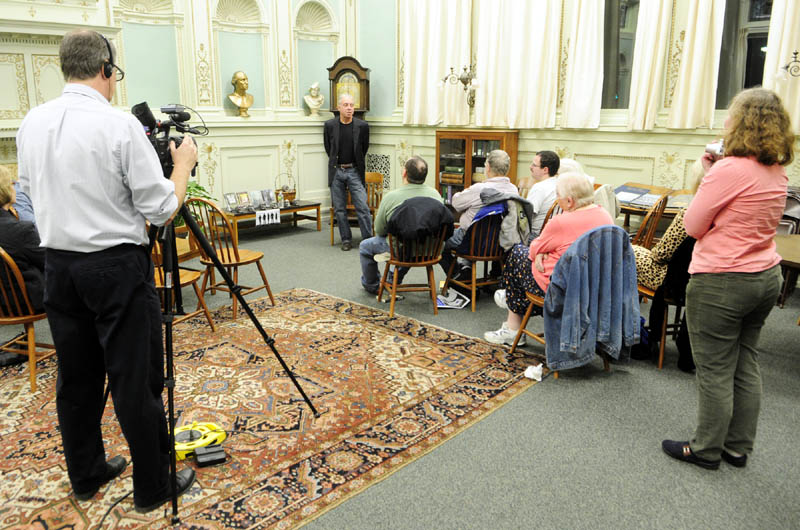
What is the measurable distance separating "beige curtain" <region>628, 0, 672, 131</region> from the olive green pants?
3569 mm

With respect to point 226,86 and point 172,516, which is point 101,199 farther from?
point 226,86

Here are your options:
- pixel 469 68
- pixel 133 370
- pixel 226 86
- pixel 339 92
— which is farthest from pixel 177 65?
pixel 133 370

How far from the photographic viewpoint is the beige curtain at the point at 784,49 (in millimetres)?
4414

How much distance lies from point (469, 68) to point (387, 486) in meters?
5.43

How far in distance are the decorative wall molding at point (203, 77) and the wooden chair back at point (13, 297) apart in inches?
165

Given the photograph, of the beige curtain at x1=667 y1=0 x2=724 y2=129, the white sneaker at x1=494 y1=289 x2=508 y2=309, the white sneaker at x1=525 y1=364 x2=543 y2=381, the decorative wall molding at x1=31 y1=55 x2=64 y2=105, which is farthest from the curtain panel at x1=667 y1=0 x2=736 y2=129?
the decorative wall molding at x1=31 y1=55 x2=64 y2=105

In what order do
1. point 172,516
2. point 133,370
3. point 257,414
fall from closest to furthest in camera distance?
1. point 133,370
2. point 172,516
3. point 257,414

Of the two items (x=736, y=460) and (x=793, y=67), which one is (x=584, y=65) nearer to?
(x=793, y=67)

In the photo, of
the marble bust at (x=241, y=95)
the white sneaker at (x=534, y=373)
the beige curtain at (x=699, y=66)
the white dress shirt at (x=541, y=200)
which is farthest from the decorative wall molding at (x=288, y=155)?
the white sneaker at (x=534, y=373)

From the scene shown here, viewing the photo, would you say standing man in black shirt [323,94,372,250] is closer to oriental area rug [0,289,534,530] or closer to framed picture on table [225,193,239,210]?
framed picture on table [225,193,239,210]

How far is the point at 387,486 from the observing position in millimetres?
2229

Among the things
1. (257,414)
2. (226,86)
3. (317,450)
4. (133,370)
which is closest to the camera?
(133,370)

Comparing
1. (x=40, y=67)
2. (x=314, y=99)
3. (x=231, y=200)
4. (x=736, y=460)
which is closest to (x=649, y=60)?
(x=736, y=460)

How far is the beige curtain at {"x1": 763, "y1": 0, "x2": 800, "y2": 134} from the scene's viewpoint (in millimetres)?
4414
